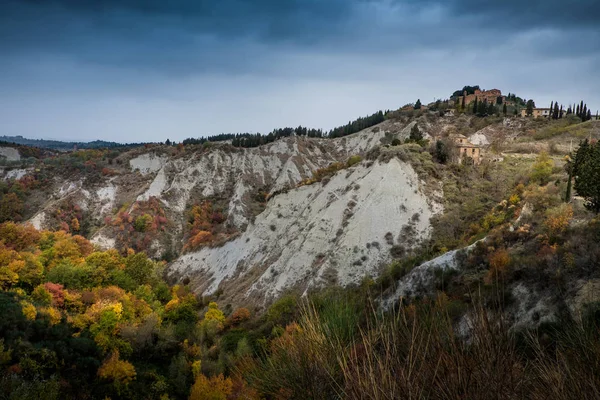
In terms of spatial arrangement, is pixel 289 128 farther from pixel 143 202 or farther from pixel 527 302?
pixel 527 302

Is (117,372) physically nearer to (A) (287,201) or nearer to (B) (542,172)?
(A) (287,201)

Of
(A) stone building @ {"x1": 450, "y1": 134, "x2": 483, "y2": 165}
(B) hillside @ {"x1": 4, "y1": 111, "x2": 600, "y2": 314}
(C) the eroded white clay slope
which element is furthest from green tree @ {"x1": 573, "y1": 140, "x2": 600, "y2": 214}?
(A) stone building @ {"x1": 450, "y1": 134, "x2": 483, "y2": 165}

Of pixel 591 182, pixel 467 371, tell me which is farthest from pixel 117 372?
pixel 591 182

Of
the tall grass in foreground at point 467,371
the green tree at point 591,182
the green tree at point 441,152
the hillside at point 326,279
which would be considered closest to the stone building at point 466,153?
the hillside at point 326,279

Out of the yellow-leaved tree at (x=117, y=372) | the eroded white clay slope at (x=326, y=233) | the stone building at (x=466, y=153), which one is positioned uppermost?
the stone building at (x=466, y=153)

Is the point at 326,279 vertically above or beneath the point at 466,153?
beneath

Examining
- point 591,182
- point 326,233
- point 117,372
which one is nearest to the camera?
point 591,182

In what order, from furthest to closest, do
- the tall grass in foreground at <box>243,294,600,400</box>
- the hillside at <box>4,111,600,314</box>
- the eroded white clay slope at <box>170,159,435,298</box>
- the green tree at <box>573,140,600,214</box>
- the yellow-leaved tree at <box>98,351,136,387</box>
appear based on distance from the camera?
the hillside at <box>4,111,600,314</box> < the eroded white clay slope at <box>170,159,435,298</box> < the yellow-leaved tree at <box>98,351,136,387</box> < the green tree at <box>573,140,600,214</box> < the tall grass in foreground at <box>243,294,600,400</box>

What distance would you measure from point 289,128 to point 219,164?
141 feet

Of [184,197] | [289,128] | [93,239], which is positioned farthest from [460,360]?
[289,128]

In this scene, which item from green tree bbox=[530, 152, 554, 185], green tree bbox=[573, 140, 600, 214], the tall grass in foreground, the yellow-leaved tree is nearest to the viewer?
the tall grass in foreground

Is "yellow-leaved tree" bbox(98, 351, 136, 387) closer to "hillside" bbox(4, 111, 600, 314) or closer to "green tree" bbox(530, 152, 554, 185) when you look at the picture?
"hillside" bbox(4, 111, 600, 314)

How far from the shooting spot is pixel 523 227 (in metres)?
21.4

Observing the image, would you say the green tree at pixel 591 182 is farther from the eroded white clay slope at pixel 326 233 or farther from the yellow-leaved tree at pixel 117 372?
the yellow-leaved tree at pixel 117 372
